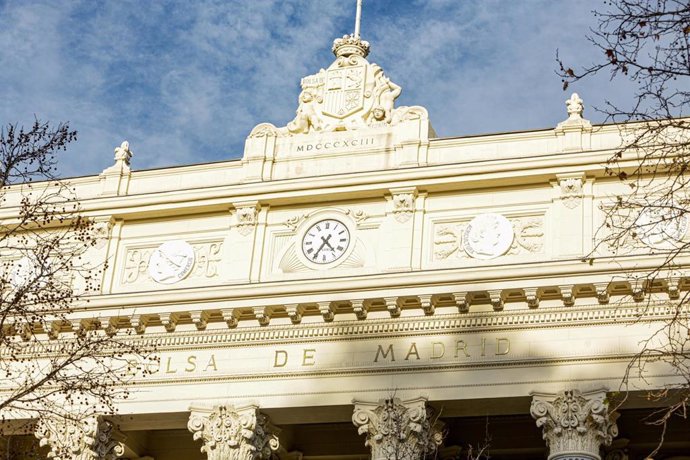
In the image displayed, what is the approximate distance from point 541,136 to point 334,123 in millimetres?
5747

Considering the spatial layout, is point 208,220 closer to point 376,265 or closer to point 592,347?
point 376,265

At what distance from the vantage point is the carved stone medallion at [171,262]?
133ft

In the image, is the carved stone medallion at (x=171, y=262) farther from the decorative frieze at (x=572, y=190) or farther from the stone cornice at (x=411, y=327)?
the decorative frieze at (x=572, y=190)

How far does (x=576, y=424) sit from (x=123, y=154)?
15.8m

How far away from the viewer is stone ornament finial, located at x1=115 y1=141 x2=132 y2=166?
4350 centimetres

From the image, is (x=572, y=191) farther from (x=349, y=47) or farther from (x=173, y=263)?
(x=173, y=263)

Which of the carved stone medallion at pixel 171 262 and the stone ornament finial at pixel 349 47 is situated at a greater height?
the stone ornament finial at pixel 349 47

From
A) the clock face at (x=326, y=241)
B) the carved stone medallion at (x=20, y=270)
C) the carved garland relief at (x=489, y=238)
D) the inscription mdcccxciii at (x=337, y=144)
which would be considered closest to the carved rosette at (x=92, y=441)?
the carved stone medallion at (x=20, y=270)

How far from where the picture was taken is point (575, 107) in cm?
3925

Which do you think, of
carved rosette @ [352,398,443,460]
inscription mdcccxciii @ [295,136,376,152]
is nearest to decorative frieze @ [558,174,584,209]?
inscription mdcccxciii @ [295,136,376,152]

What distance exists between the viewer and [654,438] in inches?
1484

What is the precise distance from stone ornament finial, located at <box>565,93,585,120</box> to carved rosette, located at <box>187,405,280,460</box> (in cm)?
1086

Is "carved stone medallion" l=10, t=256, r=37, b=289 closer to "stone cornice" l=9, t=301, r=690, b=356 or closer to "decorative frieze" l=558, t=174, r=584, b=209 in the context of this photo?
"stone cornice" l=9, t=301, r=690, b=356

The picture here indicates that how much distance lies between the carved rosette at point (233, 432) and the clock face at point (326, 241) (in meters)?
4.43
